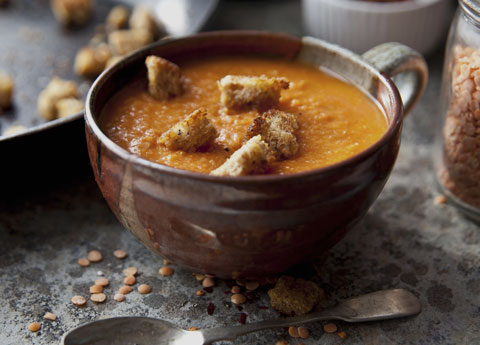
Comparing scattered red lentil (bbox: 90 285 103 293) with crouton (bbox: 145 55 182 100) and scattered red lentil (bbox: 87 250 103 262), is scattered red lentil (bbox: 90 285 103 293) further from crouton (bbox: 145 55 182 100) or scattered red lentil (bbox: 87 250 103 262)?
crouton (bbox: 145 55 182 100)

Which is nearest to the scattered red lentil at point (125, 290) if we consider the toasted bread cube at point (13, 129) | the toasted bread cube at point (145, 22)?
the toasted bread cube at point (13, 129)

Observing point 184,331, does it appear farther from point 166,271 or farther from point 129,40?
point 129,40

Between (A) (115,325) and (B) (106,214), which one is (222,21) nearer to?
(B) (106,214)

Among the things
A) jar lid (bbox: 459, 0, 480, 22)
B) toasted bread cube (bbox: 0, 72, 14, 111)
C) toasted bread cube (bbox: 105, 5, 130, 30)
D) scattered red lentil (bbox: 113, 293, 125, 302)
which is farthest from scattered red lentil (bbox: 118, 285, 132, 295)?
toasted bread cube (bbox: 105, 5, 130, 30)

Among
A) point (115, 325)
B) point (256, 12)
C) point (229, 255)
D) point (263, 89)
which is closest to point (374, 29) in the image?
point (256, 12)

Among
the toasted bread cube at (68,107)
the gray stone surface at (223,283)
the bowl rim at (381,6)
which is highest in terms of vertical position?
the bowl rim at (381,6)

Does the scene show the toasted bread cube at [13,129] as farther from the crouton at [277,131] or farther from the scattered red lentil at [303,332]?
the scattered red lentil at [303,332]
